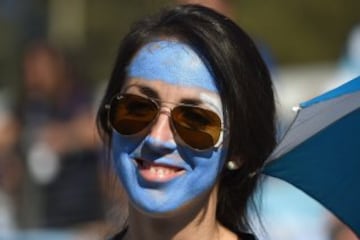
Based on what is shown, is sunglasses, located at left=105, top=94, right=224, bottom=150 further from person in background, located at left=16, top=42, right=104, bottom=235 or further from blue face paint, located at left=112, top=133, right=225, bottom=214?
person in background, located at left=16, top=42, right=104, bottom=235

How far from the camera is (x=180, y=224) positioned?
Result: 3.55 m

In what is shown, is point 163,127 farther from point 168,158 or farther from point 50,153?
point 50,153

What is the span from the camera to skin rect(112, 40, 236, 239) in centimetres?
349

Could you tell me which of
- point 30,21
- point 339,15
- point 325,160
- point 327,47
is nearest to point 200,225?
point 325,160

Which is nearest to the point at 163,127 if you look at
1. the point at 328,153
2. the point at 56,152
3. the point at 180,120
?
the point at 180,120

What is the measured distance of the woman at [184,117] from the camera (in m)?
3.50

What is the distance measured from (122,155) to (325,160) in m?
0.55

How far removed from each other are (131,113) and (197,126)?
0.18 meters

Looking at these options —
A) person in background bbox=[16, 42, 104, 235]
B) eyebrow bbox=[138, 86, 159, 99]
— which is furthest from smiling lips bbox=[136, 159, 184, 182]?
person in background bbox=[16, 42, 104, 235]

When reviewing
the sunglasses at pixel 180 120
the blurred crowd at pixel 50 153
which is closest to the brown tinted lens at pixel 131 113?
the sunglasses at pixel 180 120

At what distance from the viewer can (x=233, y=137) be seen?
360cm

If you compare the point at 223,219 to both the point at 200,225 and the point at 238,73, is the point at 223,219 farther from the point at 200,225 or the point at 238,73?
the point at 238,73

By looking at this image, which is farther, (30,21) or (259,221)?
(30,21)

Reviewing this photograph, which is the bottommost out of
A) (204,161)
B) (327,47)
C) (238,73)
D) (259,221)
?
(327,47)
